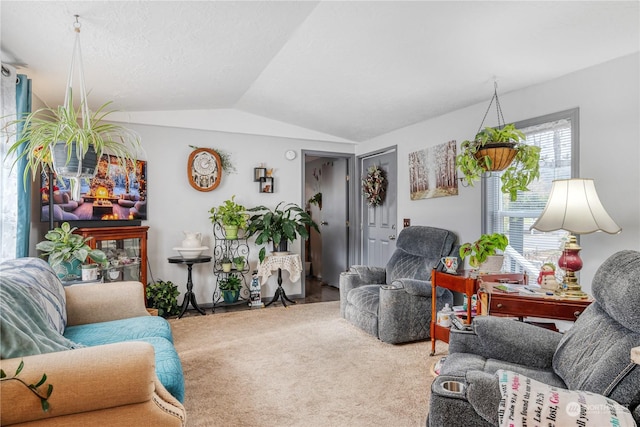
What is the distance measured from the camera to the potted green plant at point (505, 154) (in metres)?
2.67

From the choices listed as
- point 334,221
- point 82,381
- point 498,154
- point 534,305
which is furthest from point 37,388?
point 334,221

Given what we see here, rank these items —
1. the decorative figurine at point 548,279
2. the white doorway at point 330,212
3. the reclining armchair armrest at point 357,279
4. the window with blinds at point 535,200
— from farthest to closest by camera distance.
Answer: the white doorway at point 330,212
the reclining armchair armrest at point 357,279
the window with blinds at point 535,200
the decorative figurine at point 548,279

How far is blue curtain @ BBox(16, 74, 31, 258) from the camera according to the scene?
249 centimetres

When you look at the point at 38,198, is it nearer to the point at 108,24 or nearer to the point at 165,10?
the point at 108,24

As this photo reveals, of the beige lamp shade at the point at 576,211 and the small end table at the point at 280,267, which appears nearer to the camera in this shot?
the beige lamp shade at the point at 576,211

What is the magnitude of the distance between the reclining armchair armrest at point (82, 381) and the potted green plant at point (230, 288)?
3.20m

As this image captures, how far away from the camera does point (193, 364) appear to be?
2.79 metres

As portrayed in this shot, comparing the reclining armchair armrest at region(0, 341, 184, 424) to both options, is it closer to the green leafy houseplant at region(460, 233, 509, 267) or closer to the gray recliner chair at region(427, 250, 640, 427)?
the gray recliner chair at region(427, 250, 640, 427)

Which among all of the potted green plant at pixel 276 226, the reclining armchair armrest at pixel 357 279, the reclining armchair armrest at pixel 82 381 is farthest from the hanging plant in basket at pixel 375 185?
the reclining armchair armrest at pixel 82 381

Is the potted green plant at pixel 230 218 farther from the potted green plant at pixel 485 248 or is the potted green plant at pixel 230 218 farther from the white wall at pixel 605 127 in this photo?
the white wall at pixel 605 127

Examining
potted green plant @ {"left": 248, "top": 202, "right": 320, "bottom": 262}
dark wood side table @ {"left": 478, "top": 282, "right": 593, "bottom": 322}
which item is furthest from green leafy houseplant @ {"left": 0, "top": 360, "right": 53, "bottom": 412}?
potted green plant @ {"left": 248, "top": 202, "right": 320, "bottom": 262}

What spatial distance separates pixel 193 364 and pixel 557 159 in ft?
10.6

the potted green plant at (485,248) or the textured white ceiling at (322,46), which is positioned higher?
the textured white ceiling at (322,46)

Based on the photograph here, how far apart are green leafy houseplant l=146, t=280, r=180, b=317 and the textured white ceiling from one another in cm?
200
